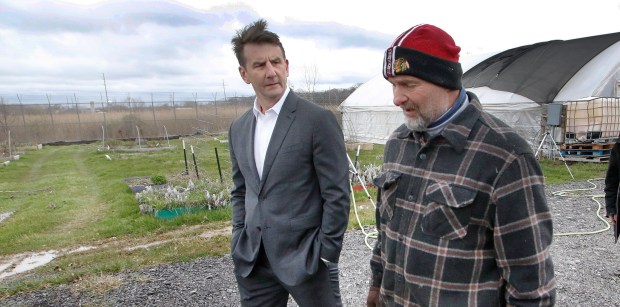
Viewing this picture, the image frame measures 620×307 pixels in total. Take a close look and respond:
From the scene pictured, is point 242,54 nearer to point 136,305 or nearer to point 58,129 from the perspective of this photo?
point 136,305

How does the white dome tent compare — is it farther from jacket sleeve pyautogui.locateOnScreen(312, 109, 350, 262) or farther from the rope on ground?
jacket sleeve pyautogui.locateOnScreen(312, 109, 350, 262)

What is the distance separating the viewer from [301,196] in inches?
81.8

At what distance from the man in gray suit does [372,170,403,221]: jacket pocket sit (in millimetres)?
363

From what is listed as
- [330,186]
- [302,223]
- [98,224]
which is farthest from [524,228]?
[98,224]

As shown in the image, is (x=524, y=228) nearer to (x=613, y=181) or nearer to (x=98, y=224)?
(x=613, y=181)

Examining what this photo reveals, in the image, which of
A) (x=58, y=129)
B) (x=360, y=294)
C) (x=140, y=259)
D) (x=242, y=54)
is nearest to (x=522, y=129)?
(x=360, y=294)

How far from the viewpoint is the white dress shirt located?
2.20 m

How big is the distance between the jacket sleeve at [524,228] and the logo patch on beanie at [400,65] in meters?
0.49

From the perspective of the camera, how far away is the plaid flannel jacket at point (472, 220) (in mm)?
1302

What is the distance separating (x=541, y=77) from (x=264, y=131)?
45.6ft

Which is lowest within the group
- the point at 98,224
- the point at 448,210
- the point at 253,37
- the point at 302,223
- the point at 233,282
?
the point at 98,224

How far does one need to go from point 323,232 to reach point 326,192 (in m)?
0.20

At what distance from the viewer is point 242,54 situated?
2199mm

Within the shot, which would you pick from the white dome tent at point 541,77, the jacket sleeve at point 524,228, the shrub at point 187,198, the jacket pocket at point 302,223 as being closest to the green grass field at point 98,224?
the shrub at point 187,198
